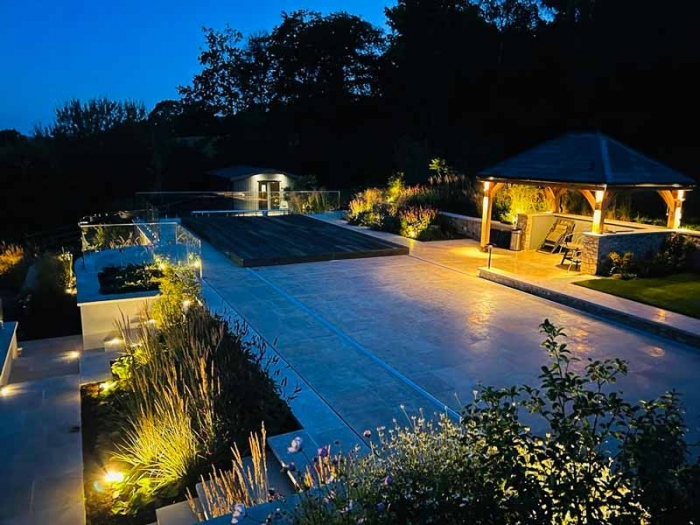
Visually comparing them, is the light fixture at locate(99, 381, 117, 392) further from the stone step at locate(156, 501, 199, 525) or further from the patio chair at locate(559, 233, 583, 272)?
the patio chair at locate(559, 233, 583, 272)

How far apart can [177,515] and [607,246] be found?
26.0 ft

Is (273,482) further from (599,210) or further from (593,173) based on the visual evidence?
(593,173)

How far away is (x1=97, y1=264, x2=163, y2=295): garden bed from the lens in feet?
23.4

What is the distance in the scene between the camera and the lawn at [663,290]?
22.7ft

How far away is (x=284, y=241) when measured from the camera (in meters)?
11.5

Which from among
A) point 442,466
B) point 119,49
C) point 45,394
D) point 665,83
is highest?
point 119,49

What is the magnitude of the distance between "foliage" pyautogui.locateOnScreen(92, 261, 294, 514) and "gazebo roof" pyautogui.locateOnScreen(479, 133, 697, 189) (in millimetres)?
6483

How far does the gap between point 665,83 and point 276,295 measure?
633 inches

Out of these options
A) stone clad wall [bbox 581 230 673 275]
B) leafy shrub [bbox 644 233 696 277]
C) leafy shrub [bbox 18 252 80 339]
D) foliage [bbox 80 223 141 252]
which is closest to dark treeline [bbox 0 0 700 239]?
leafy shrub [bbox 644 233 696 277]

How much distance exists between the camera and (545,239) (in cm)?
1116

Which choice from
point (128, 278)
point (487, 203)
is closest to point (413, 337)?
point (128, 278)

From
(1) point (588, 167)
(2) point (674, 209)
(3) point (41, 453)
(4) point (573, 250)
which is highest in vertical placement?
(1) point (588, 167)

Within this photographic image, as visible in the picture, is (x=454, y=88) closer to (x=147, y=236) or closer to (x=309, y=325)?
(x=147, y=236)

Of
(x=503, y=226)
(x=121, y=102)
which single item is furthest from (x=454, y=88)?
Result: (x=121, y=102)
